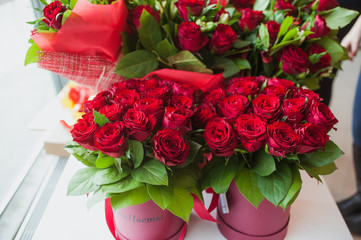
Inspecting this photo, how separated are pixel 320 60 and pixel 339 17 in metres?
0.22

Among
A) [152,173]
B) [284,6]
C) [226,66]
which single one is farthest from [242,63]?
[152,173]

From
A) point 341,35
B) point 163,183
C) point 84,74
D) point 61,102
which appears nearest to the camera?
point 163,183

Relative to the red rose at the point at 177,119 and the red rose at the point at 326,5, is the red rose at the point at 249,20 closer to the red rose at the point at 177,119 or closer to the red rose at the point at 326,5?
the red rose at the point at 326,5

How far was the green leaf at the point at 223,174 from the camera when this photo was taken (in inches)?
24.2

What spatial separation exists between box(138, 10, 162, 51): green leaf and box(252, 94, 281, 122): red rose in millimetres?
351

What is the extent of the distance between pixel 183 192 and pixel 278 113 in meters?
0.25

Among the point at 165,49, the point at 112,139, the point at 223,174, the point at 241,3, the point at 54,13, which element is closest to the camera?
the point at 112,139

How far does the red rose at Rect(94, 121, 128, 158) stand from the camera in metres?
0.53

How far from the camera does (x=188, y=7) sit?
0.83 m

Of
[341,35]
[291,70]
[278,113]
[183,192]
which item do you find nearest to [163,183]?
[183,192]

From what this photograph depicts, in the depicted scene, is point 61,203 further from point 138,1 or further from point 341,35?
point 341,35

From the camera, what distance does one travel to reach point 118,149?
546 mm

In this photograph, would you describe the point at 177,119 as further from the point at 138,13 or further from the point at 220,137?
the point at 138,13

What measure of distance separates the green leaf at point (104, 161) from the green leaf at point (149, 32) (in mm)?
378
